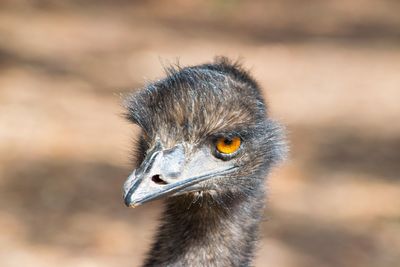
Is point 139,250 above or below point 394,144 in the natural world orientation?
below

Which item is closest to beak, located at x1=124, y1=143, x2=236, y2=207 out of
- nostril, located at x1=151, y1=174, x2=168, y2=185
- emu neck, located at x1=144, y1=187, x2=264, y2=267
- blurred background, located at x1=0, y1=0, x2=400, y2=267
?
nostril, located at x1=151, y1=174, x2=168, y2=185

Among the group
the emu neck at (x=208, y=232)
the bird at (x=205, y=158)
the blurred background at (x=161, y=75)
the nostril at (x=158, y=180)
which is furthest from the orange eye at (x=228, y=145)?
the blurred background at (x=161, y=75)

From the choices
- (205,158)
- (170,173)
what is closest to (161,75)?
(205,158)

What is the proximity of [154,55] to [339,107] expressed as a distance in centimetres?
152

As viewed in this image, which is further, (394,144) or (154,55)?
(154,55)

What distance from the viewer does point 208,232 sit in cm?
310

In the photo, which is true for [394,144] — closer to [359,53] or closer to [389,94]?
[389,94]

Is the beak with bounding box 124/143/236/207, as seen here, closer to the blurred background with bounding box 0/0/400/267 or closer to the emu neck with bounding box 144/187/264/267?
the emu neck with bounding box 144/187/264/267

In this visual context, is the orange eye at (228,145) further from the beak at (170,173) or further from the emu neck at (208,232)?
the emu neck at (208,232)

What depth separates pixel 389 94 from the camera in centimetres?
701

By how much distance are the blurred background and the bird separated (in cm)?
93

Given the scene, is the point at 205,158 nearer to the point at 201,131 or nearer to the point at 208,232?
the point at 201,131

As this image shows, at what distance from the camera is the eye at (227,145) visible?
2.96m

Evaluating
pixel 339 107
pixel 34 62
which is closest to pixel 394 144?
pixel 339 107
